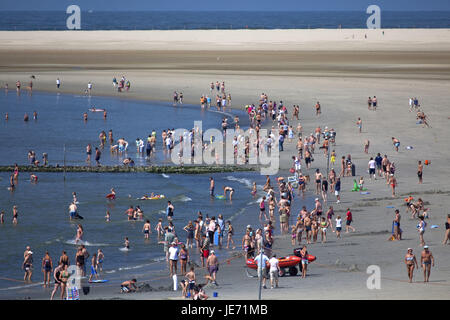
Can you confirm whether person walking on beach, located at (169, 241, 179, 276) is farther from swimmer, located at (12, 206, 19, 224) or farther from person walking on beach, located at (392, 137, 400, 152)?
person walking on beach, located at (392, 137, 400, 152)

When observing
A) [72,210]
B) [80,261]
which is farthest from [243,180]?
[80,261]

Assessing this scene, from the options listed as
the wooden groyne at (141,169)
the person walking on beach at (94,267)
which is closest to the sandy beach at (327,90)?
the person walking on beach at (94,267)

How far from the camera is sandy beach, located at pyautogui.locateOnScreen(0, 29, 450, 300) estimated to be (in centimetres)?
2558

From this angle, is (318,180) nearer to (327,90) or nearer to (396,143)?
(396,143)

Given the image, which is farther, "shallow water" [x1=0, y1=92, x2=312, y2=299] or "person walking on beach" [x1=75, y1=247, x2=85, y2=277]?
"shallow water" [x1=0, y1=92, x2=312, y2=299]

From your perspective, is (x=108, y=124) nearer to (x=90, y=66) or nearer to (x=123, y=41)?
(x=90, y=66)

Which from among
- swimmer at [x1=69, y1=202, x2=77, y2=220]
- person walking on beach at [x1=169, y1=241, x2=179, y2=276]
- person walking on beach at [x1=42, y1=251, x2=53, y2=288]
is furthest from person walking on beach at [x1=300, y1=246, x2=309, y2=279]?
swimmer at [x1=69, y1=202, x2=77, y2=220]

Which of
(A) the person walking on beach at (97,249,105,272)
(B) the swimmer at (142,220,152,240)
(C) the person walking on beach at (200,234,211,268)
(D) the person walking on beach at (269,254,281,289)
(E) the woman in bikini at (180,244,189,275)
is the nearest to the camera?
(D) the person walking on beach at (269,254,281,289)

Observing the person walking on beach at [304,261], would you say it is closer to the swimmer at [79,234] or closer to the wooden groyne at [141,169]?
the swimmer at [79,234]

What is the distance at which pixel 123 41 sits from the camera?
122 m

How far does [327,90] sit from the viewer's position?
70250 millimetres
